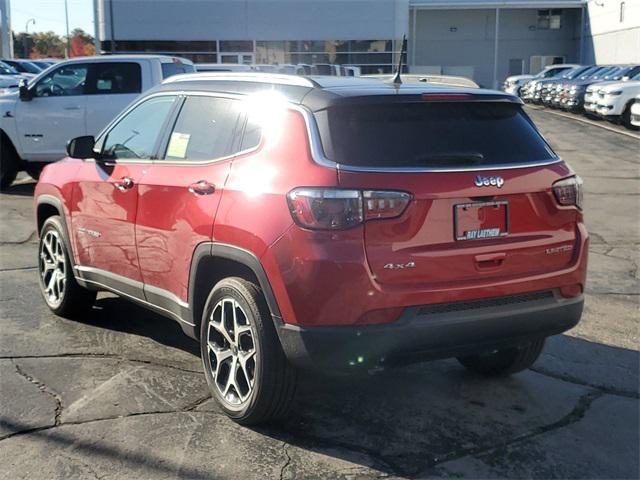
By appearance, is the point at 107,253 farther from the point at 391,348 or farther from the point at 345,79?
the point at 391,348

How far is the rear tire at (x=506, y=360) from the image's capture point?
4.71 metres

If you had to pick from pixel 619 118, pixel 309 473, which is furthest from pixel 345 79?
pixel 619 118

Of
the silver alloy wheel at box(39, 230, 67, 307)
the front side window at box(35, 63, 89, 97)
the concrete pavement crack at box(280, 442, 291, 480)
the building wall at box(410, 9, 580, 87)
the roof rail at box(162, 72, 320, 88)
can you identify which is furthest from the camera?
the building wall at box(410, 9, 580, 87)

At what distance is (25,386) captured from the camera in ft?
15.2

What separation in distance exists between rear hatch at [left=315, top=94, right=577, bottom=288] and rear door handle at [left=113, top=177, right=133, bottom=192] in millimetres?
1711

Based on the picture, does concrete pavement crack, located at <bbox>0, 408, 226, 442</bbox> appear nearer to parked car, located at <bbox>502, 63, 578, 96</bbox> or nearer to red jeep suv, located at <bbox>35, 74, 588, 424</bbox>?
red jeep suv, located at <bbox>35, 74, 588, 424</bbox>

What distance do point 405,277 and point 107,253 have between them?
2.51 m

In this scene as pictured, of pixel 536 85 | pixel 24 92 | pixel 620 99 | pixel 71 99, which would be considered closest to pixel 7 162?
pixel 24 92

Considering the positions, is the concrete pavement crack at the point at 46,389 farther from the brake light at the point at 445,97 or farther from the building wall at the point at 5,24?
the building wall at the point at 5,24

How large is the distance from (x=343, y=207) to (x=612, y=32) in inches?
1823

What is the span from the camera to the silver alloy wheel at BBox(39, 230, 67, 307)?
5922 millimetres

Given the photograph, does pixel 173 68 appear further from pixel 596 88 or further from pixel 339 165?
pixel 596 88

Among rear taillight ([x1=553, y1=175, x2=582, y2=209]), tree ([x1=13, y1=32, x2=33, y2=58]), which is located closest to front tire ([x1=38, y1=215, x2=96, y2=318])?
rear taillight ([x1=553, y1=175, x2=582, y2=209])

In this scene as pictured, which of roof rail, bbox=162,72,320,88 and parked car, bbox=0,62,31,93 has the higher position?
parked car, bbox=0,62,31,93
